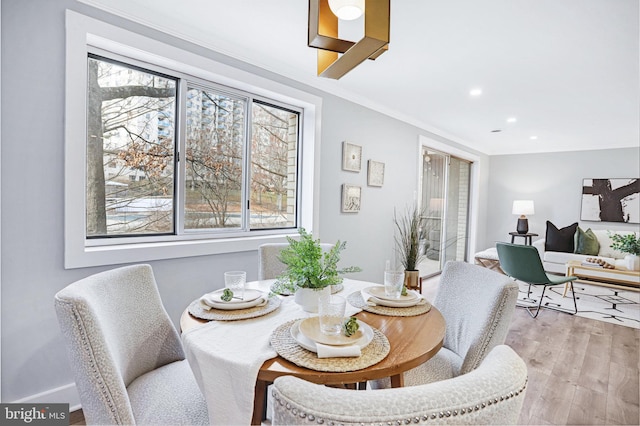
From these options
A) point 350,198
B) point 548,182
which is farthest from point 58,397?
point 548,182

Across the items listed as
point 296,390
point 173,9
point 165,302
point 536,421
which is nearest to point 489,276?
point 536,421

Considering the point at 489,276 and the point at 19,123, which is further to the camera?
the point at 19,123

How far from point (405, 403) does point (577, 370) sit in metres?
2.82

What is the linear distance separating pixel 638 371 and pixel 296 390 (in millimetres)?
3222

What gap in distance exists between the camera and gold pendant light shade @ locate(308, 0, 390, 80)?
1152 millimetres

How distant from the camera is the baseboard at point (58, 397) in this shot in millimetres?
1750

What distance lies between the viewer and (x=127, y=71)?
2.16 meters

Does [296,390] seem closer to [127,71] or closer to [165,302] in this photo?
[165,302]

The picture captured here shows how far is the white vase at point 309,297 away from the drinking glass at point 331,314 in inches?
8.4

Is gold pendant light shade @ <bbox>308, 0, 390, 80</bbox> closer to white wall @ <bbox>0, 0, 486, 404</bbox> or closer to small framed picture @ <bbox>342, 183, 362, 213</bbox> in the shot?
white wall @ <bbox>0, 0, 486, 404</bbox>

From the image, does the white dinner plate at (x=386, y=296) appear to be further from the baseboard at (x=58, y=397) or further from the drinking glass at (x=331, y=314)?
the baseboard at (x=58, y=397)

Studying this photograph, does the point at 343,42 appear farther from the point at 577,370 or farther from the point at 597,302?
the point at 597,302

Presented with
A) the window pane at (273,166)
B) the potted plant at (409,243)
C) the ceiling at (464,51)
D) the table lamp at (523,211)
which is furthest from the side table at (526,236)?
the window pane at (273,166)

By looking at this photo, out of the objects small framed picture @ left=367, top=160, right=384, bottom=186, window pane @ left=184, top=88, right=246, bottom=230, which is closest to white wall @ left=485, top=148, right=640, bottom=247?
small framed picture @ left=367, top=160, right=384, bottom=186
